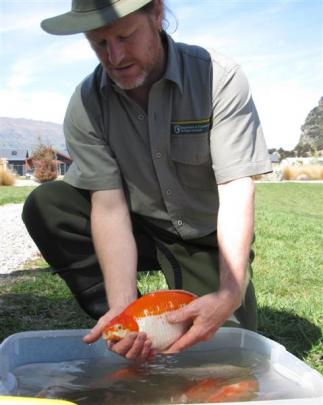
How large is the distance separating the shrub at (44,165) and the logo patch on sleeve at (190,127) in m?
24.3

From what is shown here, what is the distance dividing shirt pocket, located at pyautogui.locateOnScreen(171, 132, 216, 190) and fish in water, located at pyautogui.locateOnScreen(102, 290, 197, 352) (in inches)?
26.8

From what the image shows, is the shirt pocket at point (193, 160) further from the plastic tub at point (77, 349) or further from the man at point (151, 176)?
the plastic tub at point (77, 349)

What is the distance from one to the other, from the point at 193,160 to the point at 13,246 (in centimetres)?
365

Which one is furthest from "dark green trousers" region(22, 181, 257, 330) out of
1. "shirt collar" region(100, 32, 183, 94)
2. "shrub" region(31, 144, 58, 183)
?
"shrub" region(31, 144, 58, 183)

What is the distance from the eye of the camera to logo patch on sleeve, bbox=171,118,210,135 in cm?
240

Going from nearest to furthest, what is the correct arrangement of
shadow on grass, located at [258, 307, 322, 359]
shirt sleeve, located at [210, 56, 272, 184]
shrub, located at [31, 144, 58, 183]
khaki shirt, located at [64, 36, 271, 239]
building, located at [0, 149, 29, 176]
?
shirt sleeve, located at [210, 56, 272, 184], khaki shirt, located at [64, 36, 271, 239], shadow on grass, located at [258, 307, 322, 359], shrub, located at [31, 144, 58, 183], building, located at [0, 149, 29, 176]

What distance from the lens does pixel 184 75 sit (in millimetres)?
2428

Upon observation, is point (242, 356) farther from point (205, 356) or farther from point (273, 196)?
point (273, 196)

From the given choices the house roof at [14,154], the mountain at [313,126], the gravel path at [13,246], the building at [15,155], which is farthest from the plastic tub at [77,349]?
the mountain at [313,126]

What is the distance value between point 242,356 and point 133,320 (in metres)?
0.52

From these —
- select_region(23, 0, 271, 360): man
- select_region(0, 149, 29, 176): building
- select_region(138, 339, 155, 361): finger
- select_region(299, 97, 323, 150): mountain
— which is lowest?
select_region(138, 339, 155, 361): finger

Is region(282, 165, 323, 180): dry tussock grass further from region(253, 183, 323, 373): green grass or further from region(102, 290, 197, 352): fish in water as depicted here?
region(102, 290, 197, 352): fish in water

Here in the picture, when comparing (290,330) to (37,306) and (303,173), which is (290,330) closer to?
(37,306)

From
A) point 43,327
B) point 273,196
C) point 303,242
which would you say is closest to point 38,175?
point 273,196
